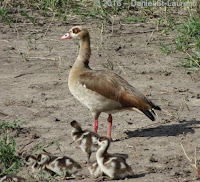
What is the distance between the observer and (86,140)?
26.6 ft

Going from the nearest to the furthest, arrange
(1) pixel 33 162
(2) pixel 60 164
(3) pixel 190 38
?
(2) pixel 60 164 < (1) pixel 33 162 < (3) pixel 190 38

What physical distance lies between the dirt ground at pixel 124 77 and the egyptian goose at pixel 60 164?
0.20m

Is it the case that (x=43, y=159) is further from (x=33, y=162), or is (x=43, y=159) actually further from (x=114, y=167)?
(x=114, y=167)

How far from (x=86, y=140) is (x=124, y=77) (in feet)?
10.8

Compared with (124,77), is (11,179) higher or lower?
higher

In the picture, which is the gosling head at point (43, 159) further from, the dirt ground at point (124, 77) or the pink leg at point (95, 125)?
the pink leg at point (95, 125)

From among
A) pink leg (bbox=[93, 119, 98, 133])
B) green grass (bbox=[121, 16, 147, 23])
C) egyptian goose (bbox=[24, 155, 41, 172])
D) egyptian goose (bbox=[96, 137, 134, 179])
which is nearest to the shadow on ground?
pink leg (bbox=[93, 119, 98, 133])

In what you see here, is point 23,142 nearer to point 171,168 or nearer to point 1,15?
point 171,168

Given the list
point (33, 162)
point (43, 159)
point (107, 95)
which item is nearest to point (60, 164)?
point (43, 159)

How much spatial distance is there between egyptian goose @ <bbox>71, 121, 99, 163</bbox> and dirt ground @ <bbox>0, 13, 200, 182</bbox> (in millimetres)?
192

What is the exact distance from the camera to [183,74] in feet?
37.8

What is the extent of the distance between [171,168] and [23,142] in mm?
2074

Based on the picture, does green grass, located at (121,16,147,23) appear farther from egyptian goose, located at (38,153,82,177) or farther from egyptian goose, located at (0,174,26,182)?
egyptian goose, located at (0,174,26,182)

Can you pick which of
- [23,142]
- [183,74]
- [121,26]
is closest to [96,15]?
[121,26]
